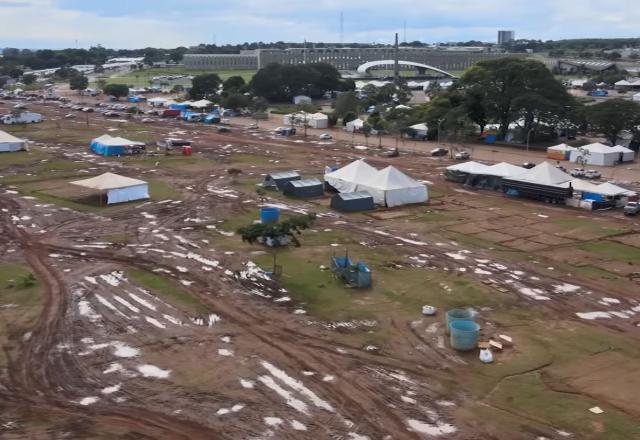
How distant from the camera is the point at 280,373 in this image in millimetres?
18125

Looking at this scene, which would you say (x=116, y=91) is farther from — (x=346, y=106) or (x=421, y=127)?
(x=421, y=127)

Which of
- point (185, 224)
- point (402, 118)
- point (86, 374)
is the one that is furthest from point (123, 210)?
point (402, 118)

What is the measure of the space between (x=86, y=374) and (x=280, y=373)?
5.38 meters

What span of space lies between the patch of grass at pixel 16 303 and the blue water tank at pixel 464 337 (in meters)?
13.2

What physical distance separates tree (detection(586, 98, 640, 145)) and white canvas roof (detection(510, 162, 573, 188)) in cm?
2173

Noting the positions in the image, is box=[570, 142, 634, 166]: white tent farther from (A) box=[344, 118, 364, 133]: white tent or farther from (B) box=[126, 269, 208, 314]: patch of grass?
(B) box=[126, 269, 208, 314]: patch of grass

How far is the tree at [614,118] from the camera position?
59.6 meters

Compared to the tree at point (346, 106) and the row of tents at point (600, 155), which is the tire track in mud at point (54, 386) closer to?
the row of tents at point (600, 155)

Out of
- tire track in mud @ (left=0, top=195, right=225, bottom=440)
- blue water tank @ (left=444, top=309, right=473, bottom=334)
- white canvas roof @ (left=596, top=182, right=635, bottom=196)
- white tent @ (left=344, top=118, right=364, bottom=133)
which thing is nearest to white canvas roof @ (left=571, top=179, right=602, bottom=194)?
white canvas roof @ (left=596, top=182, right=635, bottom=196)

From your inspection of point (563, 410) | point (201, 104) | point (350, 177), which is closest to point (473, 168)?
point (350, 177)

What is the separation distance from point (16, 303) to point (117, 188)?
54.2 ft

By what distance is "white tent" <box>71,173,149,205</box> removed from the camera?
38.7 m

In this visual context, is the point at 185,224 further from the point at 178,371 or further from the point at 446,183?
the point at 446,183

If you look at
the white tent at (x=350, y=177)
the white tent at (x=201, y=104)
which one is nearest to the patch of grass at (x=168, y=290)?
the white tent at (x=350, y=177)
